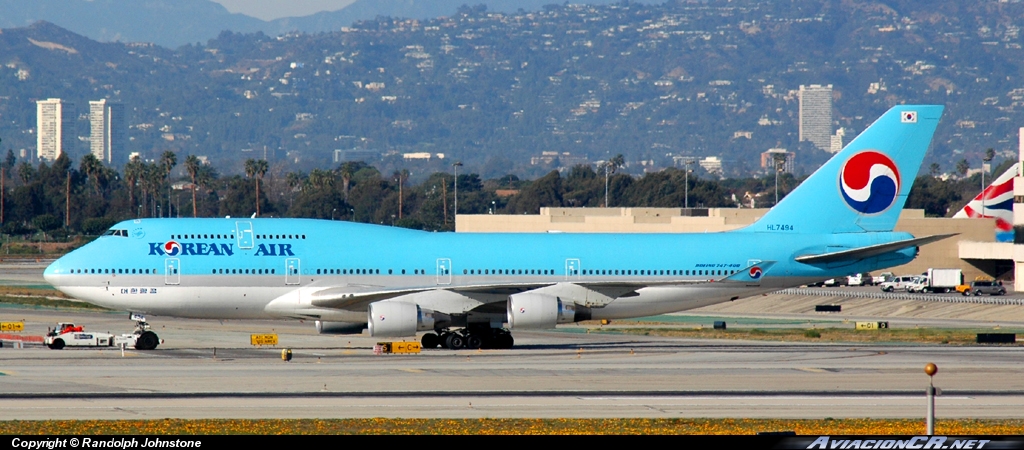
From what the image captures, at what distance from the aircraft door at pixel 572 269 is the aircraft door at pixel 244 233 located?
37.8ft

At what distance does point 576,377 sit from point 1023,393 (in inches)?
480

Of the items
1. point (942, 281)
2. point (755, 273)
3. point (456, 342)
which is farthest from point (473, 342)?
point (942, 281)

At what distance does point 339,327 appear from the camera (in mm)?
45500

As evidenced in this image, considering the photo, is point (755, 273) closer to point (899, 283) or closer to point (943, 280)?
point (943, 280)

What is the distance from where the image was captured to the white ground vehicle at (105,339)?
44.2 meters

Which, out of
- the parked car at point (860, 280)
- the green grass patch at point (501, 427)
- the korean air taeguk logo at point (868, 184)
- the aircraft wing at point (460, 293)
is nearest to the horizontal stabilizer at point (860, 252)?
the korean air taeguk logo at point (868, 184)

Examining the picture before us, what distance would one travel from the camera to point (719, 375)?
3709 cm

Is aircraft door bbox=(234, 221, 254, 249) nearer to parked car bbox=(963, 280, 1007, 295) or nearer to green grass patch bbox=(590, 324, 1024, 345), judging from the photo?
green grass patch bbox=(590, 324, 1024, 345)

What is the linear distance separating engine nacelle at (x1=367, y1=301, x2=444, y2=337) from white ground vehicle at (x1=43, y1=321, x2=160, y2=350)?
8.22 metres

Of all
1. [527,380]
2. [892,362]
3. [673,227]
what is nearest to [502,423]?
[527,380]

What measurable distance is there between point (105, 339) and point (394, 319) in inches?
434

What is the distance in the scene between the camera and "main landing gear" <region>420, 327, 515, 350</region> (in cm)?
4553

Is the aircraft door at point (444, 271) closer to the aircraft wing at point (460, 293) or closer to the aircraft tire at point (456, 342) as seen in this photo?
the aircraft wing at point (460, 293)
